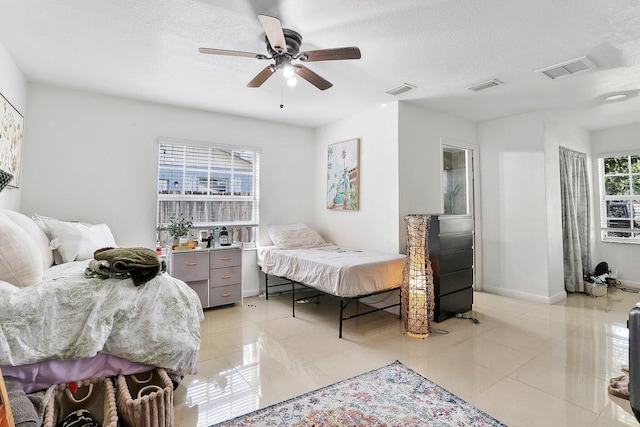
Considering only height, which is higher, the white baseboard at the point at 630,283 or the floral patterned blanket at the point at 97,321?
the floral patterned blanket at the point at 97,321

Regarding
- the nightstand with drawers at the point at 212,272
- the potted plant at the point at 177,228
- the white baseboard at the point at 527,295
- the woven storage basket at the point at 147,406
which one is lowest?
the white baseboard at the point at 527,295

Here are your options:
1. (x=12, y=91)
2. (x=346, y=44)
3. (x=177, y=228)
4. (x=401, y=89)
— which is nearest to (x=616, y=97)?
(x=401, y=89)

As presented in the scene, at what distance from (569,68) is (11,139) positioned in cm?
526

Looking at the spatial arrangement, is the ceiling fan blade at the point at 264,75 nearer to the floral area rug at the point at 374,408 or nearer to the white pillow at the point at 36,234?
the white pillow at the point at 36,234

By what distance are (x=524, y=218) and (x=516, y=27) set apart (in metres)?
2.81

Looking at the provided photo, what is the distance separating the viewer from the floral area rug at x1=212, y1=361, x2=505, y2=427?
71.0 inches

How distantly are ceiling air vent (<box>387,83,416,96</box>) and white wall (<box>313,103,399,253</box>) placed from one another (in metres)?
0.28

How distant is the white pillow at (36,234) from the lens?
2375 mm

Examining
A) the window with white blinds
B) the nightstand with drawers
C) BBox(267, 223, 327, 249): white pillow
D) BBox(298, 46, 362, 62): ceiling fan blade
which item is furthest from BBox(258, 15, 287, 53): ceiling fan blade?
BBox(267, 223, 327, 249): white pillow

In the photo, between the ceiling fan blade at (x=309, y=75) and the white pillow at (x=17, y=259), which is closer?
the white pillow at (x=17, y=259)

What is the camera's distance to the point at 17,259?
1.77 meters

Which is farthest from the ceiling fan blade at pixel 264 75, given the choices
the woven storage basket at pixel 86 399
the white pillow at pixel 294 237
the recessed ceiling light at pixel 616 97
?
the recessed ceiling light at pixel 616 97

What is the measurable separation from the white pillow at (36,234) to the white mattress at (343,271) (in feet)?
7.47

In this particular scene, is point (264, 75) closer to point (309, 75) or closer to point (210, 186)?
point (309, 75)
